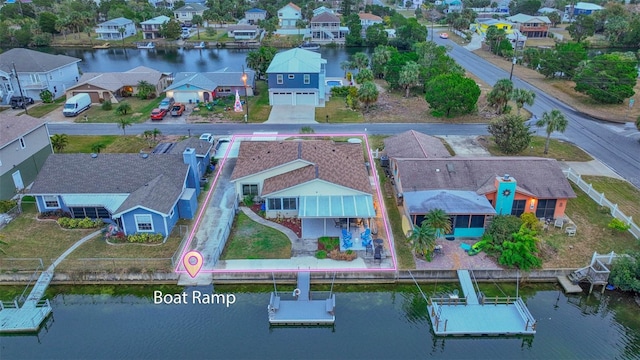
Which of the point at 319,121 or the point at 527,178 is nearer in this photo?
the point at 527,178

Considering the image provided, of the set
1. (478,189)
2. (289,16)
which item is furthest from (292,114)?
(289,16)

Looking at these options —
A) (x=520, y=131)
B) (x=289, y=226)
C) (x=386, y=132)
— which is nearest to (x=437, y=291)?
(x=289, y=226)

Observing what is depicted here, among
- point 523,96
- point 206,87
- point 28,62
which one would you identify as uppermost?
point 28,62

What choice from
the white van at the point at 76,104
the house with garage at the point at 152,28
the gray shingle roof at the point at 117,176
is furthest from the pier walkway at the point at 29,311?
the house with garage at the point at 152,28

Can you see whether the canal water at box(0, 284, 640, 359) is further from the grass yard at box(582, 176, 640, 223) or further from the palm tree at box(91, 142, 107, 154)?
the palm tree at box(91, 142, 107, 154)

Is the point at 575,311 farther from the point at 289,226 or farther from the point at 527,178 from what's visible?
the point at 289,226

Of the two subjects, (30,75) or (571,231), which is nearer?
(571,231)

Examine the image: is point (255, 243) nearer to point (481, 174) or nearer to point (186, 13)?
point (481, 174)
